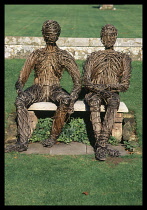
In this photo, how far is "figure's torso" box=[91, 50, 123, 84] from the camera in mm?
7695

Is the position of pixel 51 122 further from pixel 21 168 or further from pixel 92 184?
pixel 92 184

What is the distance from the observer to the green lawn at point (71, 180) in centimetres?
564

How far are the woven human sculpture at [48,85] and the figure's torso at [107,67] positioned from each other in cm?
39

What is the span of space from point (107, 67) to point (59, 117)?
1308mm

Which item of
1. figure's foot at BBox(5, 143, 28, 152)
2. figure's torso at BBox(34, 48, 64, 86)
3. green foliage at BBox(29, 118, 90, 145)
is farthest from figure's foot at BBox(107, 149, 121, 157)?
figure's torso at BBox(34, 48, 64, 86)

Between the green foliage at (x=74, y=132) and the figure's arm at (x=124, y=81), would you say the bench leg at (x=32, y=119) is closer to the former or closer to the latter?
the green foliage at (x=74, y=132)

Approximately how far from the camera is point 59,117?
7367 millimetres

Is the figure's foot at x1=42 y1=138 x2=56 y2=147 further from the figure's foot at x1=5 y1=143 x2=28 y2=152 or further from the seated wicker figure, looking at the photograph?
the seated wicker figure

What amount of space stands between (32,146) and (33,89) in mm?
1055

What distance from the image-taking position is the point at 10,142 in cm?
766

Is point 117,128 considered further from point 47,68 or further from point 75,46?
point 75,46

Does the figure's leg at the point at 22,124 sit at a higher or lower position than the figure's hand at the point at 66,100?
lower

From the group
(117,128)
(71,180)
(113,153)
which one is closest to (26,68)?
(117,128)

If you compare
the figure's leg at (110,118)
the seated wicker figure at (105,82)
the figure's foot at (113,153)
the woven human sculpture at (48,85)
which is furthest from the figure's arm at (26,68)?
the figure's foot at (113,153)
